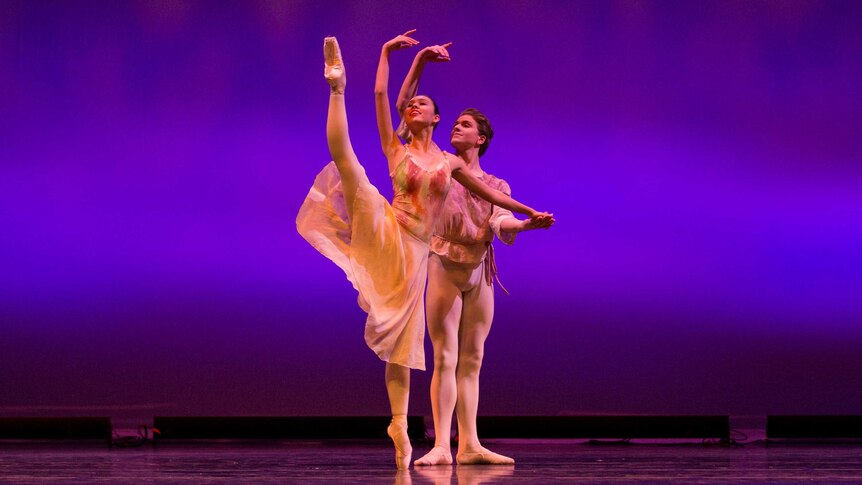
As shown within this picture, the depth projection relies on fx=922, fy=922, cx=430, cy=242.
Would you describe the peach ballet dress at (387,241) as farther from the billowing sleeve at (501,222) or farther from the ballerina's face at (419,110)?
the billowing sleeve at (501,222)

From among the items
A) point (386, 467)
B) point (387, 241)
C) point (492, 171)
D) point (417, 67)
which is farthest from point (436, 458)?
point (492, 171)

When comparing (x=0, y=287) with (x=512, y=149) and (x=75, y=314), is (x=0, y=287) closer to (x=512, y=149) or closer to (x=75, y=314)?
(x=75, y=314)

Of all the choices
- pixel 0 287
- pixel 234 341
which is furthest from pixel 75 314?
pixel 234 341

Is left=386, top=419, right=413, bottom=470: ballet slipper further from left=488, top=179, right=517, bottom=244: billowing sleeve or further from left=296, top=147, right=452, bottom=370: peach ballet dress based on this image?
left=488, top=179, right=517, bottom=244: billowing sleeve

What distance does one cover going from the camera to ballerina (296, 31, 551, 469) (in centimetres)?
257

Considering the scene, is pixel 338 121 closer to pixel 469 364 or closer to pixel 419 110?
pixel 419 110

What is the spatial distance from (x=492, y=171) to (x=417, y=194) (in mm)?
1945

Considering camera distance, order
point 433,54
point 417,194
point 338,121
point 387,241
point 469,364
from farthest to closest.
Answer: point 469,364
point 433,54
point 417,194
point 387,241
point 338,121

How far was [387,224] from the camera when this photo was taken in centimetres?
265

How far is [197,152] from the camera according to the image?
4621mm

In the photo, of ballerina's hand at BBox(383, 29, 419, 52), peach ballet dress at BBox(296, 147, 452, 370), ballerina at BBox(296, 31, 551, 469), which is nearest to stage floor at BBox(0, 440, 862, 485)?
ballerina at BBox(296, 31, 551, 469)

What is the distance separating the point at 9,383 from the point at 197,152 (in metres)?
1.45

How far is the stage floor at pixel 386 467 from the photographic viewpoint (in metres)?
2.27

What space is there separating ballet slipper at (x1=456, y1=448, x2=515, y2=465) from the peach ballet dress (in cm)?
52
